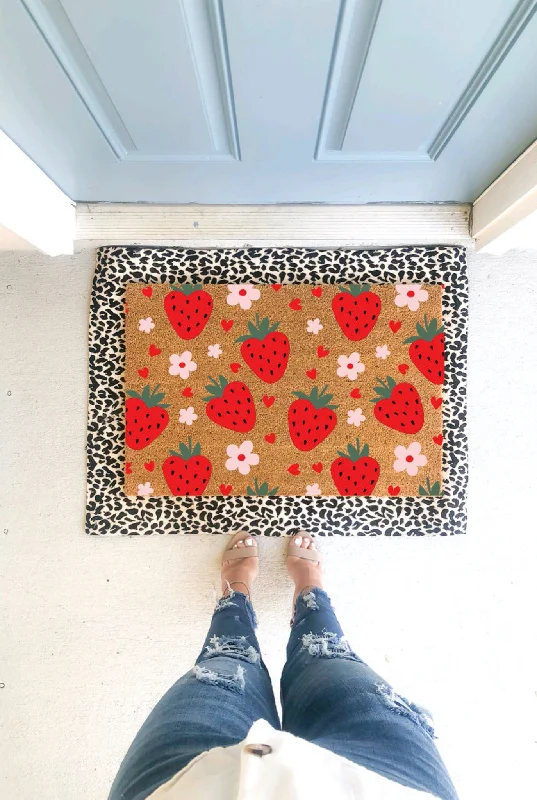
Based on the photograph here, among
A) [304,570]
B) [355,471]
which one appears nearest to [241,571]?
[304,570]

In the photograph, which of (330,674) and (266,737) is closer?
(266,737)

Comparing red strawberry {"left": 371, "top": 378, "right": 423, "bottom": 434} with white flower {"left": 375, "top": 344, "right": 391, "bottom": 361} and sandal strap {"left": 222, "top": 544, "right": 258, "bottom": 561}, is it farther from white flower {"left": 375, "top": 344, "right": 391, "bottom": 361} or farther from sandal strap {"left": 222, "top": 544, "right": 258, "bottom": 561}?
sandal strap {"left": 222, "top": 544, "right": 258, "bottom": 561}

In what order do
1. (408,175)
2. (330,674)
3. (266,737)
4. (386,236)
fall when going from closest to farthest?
1. (266,737)
2. (330,674)
3. (408,175)
4. (386,236)

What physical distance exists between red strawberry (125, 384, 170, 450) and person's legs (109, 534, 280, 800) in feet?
1.75

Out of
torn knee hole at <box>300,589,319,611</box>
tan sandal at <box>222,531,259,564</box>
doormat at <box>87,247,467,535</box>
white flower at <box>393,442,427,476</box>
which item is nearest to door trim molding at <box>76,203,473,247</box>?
doormat at <box>87,247,467,535</box>

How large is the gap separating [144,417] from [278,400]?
14.6 inches

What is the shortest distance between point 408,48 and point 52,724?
182cm

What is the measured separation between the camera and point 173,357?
1431 mm

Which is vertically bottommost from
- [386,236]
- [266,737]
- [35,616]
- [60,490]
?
[35,616]

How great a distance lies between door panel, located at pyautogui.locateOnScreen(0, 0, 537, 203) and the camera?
741mm

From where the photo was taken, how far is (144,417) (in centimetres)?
143

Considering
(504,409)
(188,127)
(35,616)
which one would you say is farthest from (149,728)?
(504,409)

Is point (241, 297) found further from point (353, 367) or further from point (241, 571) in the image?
point (241, 571)

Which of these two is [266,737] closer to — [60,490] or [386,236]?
[60,490]
